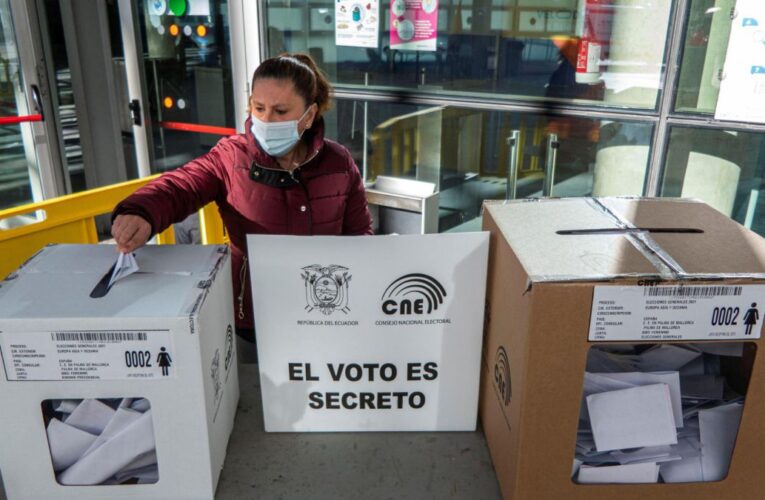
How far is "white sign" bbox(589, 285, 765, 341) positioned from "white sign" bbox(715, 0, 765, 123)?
2133mm

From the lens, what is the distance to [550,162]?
304 centimetres

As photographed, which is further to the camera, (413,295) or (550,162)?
(550,162)

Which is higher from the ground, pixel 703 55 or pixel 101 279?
pixel 703 55

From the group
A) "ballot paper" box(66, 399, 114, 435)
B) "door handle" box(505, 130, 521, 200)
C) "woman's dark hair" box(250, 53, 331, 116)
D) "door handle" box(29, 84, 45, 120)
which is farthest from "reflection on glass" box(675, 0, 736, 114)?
"door handle" box(29, 84, 45, 120)

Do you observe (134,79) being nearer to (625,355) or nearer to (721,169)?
(721,169)

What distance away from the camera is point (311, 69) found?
168 cm

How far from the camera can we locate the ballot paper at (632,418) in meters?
0.88

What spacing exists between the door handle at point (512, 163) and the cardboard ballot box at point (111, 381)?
2.33 metres

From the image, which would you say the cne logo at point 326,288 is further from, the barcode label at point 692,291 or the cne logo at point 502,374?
the barcode label at point 692,291

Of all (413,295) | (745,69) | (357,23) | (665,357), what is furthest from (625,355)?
(357,23)

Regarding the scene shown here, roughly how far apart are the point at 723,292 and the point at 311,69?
1.19 m

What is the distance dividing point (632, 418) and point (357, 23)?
2.73m

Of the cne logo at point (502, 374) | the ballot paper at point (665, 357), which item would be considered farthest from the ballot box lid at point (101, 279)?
the ballot paper at point (665, 357)

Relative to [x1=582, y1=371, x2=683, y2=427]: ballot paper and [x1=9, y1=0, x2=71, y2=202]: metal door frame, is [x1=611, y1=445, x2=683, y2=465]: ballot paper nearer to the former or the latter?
[x1=582, y1=371, x2=683, y2=427]: ballot paper
